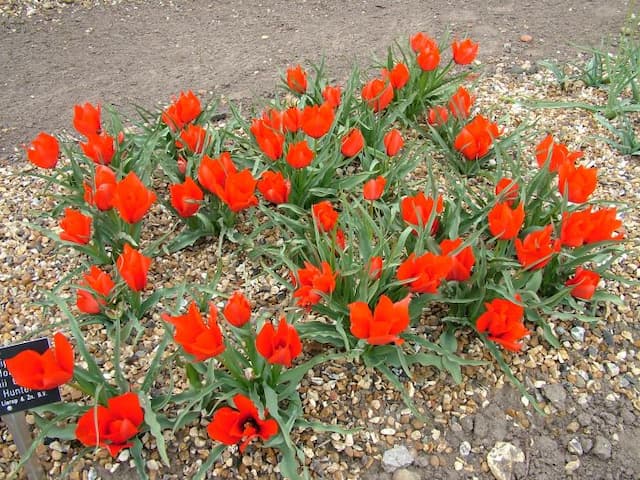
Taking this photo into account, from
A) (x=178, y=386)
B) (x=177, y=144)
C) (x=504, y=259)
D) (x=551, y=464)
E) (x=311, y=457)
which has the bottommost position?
(x=551, y=464)

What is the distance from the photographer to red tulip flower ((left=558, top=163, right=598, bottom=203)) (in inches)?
79.7

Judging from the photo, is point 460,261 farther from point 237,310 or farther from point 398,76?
point 398,76

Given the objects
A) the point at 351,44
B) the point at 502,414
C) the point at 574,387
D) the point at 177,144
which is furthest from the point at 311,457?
the point at 351,44

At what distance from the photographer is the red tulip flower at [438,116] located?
285 cm

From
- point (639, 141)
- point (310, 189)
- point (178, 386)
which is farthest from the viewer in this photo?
point (639, 141)

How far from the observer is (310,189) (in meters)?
2.44

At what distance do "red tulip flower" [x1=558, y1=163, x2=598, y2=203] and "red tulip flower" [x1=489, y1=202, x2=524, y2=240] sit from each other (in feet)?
0.86

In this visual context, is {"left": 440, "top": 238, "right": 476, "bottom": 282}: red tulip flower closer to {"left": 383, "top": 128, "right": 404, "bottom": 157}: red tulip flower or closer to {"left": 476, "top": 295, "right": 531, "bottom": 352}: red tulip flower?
{"left": 476, "top": 295, "right": 531, "bottom": 352}: red tulip flower

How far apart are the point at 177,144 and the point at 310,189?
62cm

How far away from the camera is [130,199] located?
2.01 metres

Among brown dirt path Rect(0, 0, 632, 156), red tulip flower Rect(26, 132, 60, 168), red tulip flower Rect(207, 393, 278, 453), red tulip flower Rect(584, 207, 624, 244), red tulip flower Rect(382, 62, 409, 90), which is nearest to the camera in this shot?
red tulip flower Rect(207, 393, 278, 453)

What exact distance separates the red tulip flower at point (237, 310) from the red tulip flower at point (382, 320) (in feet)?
0.92

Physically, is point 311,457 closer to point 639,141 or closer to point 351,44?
point 639,141

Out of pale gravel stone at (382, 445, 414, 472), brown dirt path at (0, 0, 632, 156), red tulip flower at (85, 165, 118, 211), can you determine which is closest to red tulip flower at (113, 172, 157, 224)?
red tulip flower at (85, 165, 118, 211)
